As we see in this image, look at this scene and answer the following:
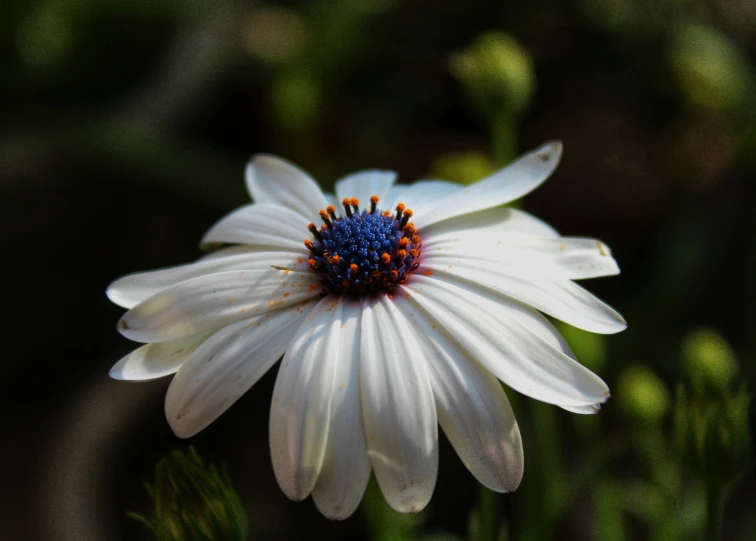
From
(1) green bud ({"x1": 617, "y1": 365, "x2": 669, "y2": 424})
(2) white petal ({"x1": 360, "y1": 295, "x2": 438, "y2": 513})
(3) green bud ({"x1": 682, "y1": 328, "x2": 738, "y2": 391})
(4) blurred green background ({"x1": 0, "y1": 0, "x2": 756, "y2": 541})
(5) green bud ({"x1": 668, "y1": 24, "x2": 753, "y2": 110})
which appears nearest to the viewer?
(2) white petal ({"x1": 360, "y1": 295, "x2": 438, "y2": 513})

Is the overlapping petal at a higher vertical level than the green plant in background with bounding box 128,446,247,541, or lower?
higher

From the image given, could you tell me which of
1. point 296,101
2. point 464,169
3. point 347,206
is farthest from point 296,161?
point 347,206

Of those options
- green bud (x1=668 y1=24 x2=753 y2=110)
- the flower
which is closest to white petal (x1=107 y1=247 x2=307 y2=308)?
the flower

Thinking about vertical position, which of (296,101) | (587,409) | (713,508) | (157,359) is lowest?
(713,508)

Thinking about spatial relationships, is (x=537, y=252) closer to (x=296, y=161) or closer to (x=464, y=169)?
(x=464, y=169)

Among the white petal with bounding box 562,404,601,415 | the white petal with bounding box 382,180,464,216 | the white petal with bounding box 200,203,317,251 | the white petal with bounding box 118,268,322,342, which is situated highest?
the white petal with bounding box 200,203,317,251

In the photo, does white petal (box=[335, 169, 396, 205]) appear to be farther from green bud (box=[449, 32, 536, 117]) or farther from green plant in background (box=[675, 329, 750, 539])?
green plant in background (box=[675, 329, 750, 539])
